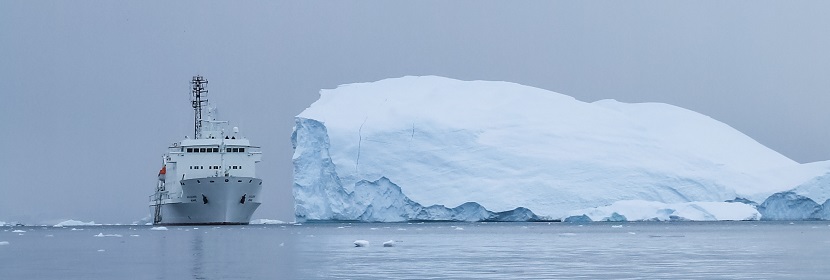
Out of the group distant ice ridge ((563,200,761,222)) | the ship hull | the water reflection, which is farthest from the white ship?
the water reflection

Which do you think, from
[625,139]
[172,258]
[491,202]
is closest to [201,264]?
[172,258]

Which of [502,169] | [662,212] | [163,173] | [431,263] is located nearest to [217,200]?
[163,173]

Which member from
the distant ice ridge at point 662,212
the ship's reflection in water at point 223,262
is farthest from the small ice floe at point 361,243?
the distant ice ridge at point 662,212

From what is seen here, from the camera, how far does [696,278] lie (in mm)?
10891

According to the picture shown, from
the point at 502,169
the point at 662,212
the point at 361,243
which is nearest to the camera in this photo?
the point at 361,243

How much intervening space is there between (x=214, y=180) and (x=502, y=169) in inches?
374

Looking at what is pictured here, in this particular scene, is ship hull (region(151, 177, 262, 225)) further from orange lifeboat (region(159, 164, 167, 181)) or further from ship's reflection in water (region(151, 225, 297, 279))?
ship's reflection in water (region(151, 225, 297, 279))

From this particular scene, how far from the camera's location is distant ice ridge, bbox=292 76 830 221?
3822cm

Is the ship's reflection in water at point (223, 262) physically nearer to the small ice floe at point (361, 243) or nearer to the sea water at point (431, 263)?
the sea water at point (431, 263)

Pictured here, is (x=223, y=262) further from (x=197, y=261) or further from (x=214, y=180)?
(x=214, y=180)

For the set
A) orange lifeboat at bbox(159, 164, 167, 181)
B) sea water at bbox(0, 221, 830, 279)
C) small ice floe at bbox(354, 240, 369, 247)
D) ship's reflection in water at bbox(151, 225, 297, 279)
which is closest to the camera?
sea water at bbox(0, 221, 830, 279)

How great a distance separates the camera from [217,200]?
3928cm

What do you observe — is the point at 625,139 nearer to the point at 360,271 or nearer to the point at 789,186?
the point at 789,186

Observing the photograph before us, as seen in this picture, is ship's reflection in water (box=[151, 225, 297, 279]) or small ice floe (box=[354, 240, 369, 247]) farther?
small ice floe (box=[354, 240, 369, 247])
